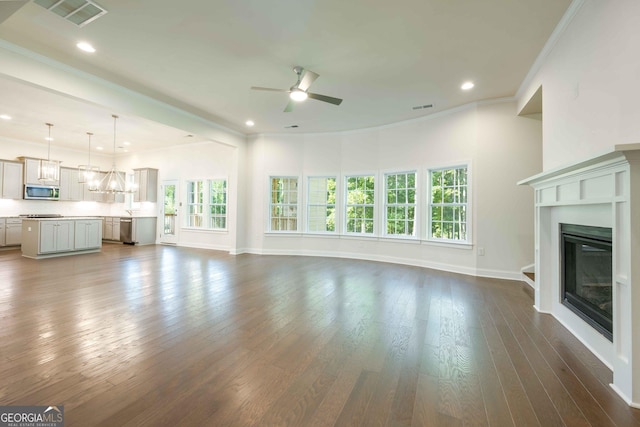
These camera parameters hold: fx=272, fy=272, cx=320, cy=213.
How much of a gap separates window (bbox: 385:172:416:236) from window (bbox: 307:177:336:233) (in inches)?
54.9

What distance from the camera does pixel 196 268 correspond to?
212 inches

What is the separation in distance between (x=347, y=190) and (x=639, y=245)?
5347 millimetres

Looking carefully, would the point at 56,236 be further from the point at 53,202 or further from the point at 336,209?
the point at 336,209

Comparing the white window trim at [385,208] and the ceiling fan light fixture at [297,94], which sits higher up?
the ceiling fan light fixture at [297,94]

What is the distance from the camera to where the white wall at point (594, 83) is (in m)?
1.96

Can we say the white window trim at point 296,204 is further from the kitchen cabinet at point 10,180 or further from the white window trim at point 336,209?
the kitchen cabinet at point 10,180

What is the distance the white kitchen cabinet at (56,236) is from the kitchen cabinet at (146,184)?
2349 mm

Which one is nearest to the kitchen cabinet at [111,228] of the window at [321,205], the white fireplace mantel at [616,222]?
the window at [321,205]

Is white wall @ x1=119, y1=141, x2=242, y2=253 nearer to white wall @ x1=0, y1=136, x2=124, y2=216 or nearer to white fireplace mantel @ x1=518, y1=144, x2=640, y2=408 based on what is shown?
white wall @ x1=0, y1=136, x2=124, y2=216

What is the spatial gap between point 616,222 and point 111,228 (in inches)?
461

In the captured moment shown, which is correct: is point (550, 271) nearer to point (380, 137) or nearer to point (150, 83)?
point (380, 137)

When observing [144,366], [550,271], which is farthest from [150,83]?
[550,271]

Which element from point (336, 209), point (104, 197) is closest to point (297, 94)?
point (336, 209)

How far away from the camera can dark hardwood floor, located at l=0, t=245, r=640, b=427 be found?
62.3 inches
